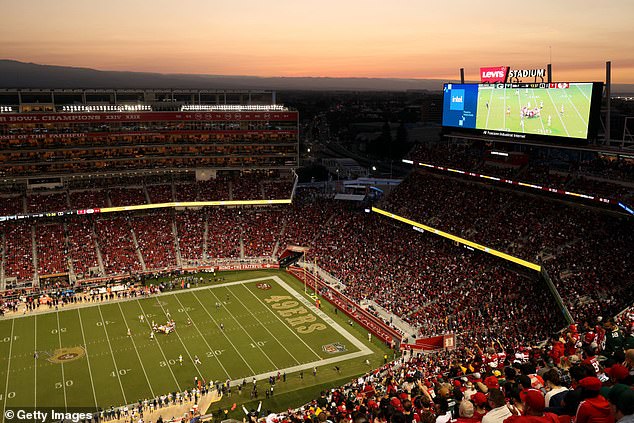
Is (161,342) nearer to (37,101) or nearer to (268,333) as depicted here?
(268,333)

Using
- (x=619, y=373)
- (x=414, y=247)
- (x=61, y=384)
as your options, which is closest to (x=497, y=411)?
(x=619, y=373)

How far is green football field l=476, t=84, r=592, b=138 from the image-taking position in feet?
105

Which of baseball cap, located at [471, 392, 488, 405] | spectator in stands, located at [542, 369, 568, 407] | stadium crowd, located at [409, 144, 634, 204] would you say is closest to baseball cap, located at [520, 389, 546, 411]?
spectator in stands, located at [542, 369, 568, 407]

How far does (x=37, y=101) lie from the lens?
1925 inches

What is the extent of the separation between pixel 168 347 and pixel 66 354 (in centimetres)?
569

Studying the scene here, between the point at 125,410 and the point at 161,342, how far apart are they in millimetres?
7911

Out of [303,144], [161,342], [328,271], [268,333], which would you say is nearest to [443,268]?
[328,271]

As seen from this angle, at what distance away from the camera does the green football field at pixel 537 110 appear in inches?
1256

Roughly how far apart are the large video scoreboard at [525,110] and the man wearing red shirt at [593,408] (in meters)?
29.9

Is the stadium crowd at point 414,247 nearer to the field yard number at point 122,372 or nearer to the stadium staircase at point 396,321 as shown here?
the stadium staircase at point 396,321

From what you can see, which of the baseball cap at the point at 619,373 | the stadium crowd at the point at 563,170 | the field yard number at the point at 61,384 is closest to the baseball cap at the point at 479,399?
the baseball cap at the point at 619,373

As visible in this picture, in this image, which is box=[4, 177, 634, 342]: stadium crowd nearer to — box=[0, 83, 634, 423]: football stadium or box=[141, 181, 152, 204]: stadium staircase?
box=[0, 83, 634, 423]: football stadium

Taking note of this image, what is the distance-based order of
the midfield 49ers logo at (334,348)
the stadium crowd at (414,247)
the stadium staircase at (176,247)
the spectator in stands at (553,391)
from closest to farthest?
the spectator in stands at (553,391) < the stadium crowd at (414,247) < the midfield 49ers logo at (334,348) < the stadium staircase at (176,247)

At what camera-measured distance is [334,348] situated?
30703mm
